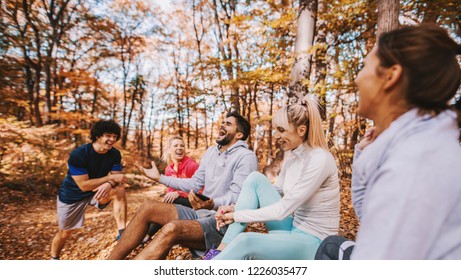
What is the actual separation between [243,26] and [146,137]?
8.45 m

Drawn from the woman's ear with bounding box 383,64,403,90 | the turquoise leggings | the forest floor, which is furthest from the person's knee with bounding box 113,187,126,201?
the woman's ear with bounding box 383,64,403,90

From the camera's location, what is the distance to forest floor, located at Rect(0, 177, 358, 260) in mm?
2500

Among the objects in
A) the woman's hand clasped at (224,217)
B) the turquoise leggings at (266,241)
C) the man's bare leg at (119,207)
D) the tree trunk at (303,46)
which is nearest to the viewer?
the turquoise leggings at (266,241)

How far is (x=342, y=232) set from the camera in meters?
2.61

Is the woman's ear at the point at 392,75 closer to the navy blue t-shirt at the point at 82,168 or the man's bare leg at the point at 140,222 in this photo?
the man's bare leg at the point at 140,222

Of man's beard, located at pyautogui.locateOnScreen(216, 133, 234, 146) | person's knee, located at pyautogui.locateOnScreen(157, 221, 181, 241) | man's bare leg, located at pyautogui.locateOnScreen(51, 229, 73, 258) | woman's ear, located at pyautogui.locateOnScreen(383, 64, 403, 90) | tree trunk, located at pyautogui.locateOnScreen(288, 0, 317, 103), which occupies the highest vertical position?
tree trunk, located at pyautogui.locateOnScreen(288, 0, 317, 103)

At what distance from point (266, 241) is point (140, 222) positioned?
983 mm

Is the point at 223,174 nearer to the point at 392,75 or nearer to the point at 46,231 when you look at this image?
the point at 392,75

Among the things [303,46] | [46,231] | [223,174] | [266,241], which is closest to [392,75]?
[266,241]

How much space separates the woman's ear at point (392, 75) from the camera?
708mm

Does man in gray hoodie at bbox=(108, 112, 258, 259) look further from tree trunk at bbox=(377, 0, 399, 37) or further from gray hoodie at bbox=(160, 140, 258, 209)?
tree trunk at bbox=(377, 0, 399, 37)

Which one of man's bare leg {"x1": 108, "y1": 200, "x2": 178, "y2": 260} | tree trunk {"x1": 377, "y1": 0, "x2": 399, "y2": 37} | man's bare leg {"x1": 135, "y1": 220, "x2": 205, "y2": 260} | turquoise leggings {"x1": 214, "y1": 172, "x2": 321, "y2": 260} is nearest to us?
turquoise leggings {"x1": 214, "y1": 172, "x2": 321, "y2": 260}

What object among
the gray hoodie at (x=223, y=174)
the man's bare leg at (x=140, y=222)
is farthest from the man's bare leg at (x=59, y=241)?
the gray hoodie at (x=223, y=174)
